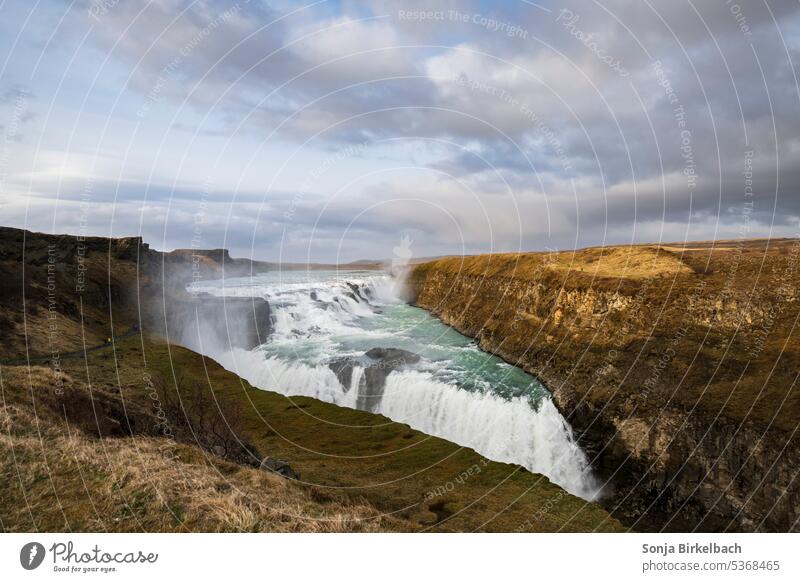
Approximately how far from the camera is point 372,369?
4659 centimetres

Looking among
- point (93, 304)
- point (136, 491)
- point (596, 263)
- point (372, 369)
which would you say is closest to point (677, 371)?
point (596, 263)

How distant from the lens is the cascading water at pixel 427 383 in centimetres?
3388

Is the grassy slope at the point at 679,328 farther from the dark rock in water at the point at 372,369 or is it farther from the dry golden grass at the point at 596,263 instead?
the dark rock in water at the point at 372,369

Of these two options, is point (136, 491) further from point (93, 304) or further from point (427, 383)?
point (93, 304)

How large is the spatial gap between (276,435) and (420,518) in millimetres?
18672

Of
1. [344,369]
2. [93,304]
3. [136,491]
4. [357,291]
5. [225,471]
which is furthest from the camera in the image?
[357,291]

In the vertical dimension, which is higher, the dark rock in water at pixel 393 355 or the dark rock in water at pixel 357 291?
the dark rock in water at pixel 357 291

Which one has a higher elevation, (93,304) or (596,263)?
(596,263)

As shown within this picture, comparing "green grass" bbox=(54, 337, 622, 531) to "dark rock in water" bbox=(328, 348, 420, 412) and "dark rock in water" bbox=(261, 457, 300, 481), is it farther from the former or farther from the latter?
"dark rock in water" bbox=(328, 348, 420, 412)

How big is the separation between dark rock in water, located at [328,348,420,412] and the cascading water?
4.9 inches

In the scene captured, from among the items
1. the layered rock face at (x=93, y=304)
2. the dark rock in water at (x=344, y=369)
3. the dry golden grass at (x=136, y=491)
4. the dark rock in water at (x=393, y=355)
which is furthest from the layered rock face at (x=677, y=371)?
the layered rock face at (x=93, y=304)
